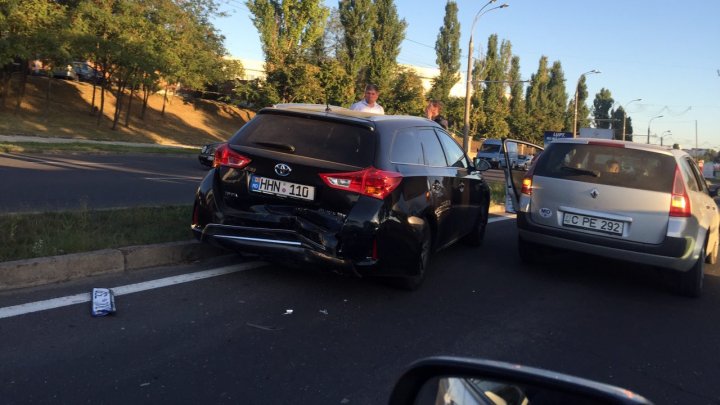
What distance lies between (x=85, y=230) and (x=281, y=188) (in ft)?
7.90

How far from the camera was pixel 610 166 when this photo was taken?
5.93 meters

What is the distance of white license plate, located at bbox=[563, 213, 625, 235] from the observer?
5.70 meters

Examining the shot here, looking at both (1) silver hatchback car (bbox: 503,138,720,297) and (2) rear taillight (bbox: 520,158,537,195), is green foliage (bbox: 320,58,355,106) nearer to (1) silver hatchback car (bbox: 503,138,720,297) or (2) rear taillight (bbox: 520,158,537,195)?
(2) rear taillight (bbox: 520,158,537,195)

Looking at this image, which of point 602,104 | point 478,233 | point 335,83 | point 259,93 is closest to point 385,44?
point 335,83

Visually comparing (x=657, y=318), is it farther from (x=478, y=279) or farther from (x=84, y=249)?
(x=84, y=249)

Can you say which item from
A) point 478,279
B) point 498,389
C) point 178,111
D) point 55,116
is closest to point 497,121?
point 178,111

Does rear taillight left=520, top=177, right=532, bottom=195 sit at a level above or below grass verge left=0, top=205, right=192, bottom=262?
above

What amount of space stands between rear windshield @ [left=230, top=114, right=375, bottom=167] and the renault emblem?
0.57 ft

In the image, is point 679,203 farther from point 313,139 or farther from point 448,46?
point 448,46

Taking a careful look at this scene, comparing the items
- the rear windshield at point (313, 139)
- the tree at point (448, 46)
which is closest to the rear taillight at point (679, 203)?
the rear windshield at point (313, 139)

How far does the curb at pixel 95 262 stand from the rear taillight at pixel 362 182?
1.81 meters

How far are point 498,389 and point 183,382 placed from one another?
224cm

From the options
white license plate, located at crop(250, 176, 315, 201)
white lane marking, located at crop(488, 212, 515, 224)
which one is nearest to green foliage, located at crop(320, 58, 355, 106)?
white lane marking, located at crop(488, 212, 515, 224)

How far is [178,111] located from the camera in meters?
45.5
